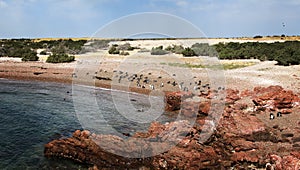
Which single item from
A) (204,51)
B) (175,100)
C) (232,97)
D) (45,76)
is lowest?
(175,100)

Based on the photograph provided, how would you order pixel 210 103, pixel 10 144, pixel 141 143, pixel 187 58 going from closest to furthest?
1. pixel 141 143
2. pixel 10 144
3. pixel 210 103
4. pixel 187 58

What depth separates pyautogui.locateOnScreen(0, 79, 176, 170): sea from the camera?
1280cm

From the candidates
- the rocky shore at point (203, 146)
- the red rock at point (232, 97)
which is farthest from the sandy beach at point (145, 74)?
the rocky shore at point (203, 146)

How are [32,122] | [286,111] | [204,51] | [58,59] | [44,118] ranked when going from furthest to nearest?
[204,51]
[58,59]
[44,118]
[32,122]
[286,111]

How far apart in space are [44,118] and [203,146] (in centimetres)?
1072

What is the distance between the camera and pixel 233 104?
20.7m

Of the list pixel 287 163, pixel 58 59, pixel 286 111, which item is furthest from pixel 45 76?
pixel 287 163

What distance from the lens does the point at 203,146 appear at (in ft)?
43.0

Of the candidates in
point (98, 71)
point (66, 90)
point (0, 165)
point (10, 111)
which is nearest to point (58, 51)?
point (98, 71)

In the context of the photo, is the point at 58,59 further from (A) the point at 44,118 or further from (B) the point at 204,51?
(A) the point at 44,118

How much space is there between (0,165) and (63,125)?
19.6ft

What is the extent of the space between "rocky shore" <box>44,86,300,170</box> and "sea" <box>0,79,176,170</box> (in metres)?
0.88

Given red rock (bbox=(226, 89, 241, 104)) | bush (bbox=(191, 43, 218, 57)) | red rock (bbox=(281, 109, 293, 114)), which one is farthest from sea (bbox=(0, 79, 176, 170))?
bush (bbox=(191, 43, 218, 57))

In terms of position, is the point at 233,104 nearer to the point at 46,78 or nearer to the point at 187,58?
the point at 46,78
